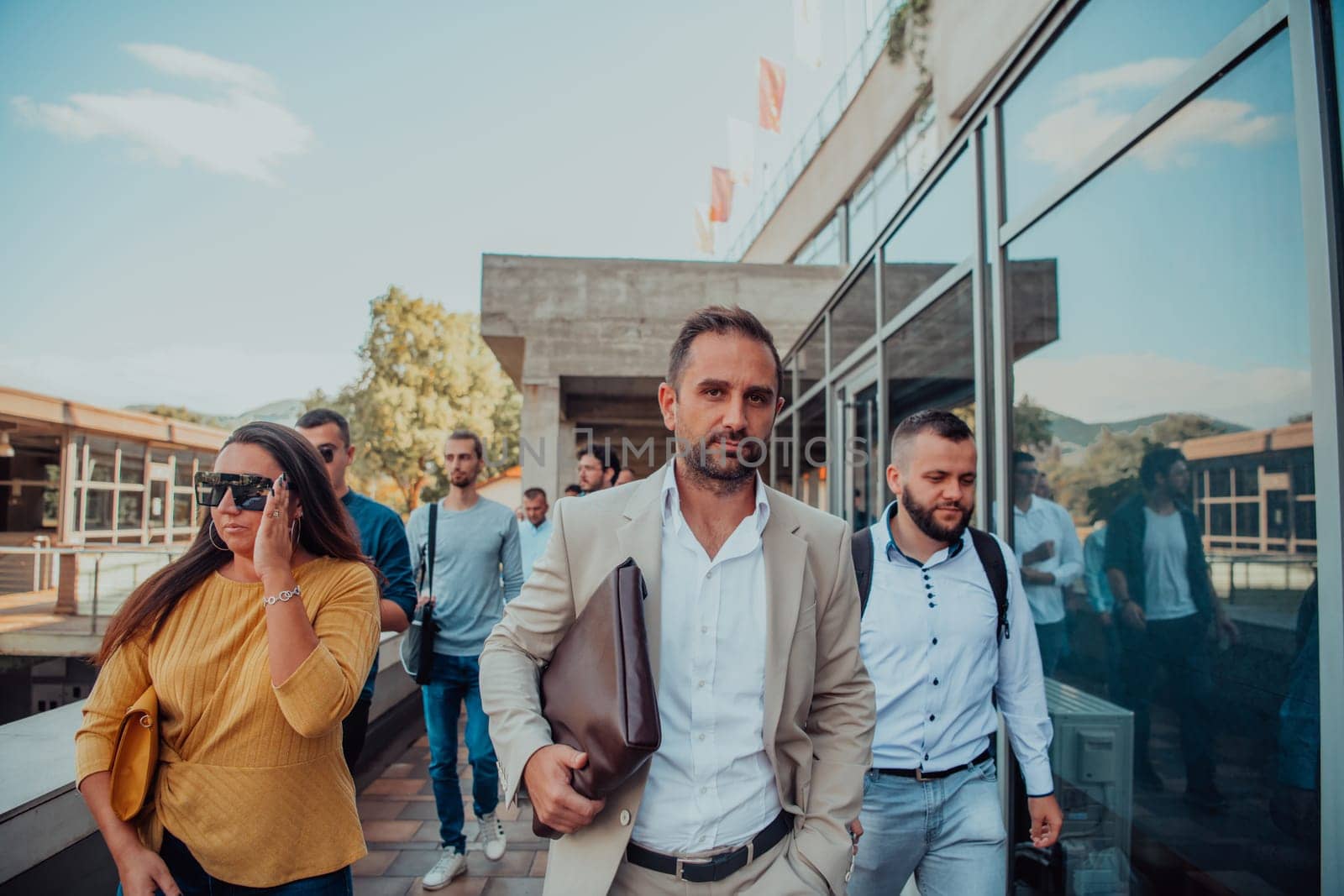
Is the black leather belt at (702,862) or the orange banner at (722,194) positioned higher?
the orange banner at (722,194)

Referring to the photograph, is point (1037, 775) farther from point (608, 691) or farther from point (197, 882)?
point (197, 882)

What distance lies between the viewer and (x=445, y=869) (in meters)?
3.52

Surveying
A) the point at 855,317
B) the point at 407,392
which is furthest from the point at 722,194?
the point at 855,317

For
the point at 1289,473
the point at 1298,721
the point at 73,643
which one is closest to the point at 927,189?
the point at 1289,473

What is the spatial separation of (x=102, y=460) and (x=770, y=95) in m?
22.7

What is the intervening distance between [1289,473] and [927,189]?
3309 millimetres

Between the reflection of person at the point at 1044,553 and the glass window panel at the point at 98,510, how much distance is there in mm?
6067

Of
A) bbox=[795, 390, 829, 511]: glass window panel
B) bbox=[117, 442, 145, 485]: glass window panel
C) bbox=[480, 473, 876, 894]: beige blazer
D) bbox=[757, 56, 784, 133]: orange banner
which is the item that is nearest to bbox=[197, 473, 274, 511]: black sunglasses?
bbox=[480, 473, 876, 894]: beige blazer

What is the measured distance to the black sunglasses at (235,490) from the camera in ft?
5.91

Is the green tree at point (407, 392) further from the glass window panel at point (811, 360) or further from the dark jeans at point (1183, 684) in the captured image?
the dark jeans at point (1183, 684)

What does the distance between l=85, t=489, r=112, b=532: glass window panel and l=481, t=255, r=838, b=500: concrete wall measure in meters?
6.74

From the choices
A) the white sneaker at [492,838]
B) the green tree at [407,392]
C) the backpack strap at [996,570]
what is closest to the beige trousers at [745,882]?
the backpack strap at [996,570]

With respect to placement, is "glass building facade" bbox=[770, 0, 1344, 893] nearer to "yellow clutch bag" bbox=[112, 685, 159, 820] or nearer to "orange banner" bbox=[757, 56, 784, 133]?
"yellow clutch bag" bbox=[112, 685, 159, 820]

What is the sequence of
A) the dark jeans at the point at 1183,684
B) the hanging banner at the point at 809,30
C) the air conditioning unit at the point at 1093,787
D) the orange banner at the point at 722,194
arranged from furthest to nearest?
the orange banner at the point at 722,194 → the hanging banner at the point at 809,30 → the air conditioning unit at the point at 1093,787 → the dark jeans at the point at 1183,684
